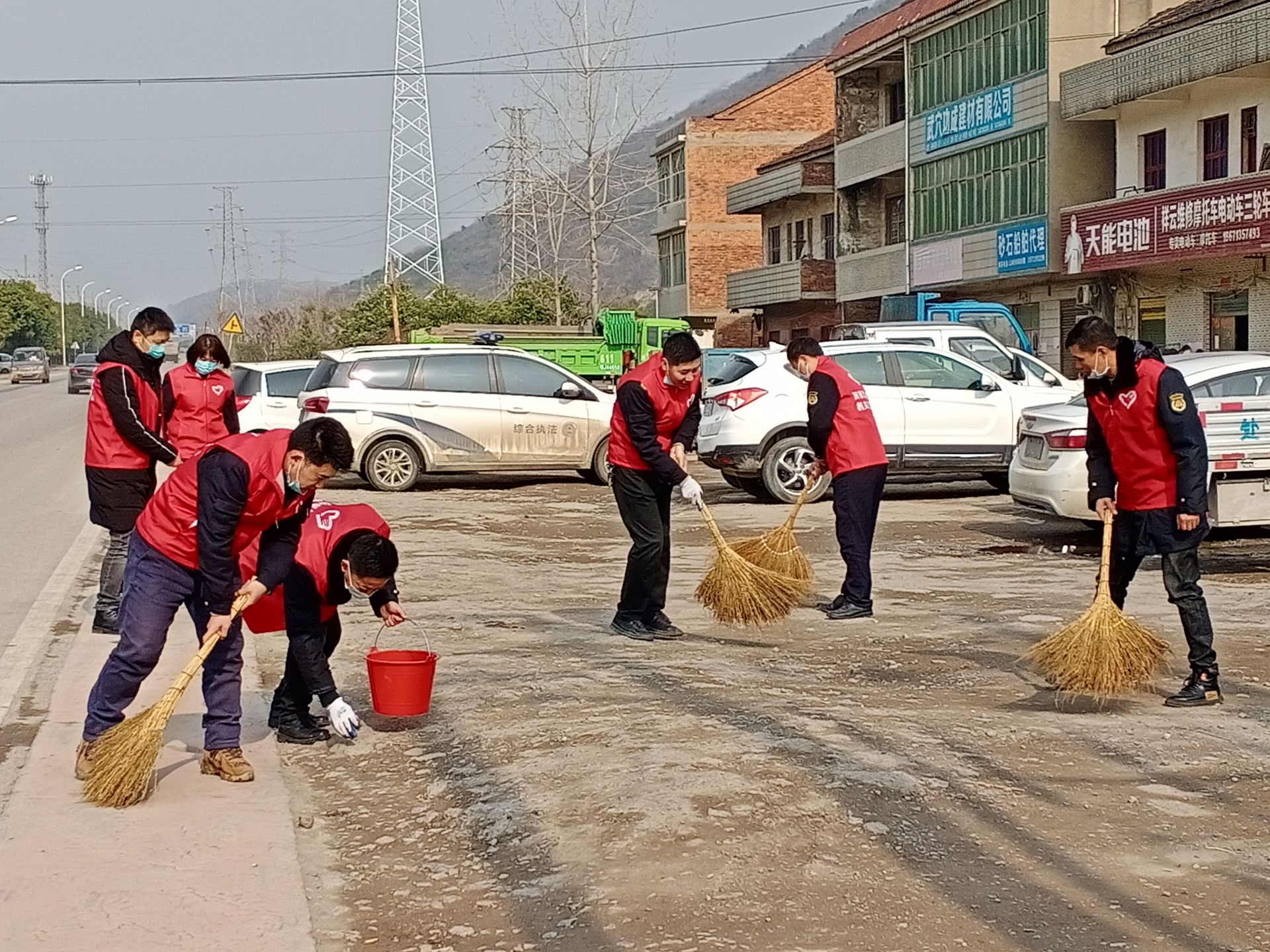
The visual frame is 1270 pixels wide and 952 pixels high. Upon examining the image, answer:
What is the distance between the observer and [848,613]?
9.73m

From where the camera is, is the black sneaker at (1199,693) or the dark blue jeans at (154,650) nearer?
the dark blue jeans at (154,650)

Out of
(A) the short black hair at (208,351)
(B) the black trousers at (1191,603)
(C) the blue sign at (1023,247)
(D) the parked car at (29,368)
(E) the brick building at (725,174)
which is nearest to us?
(B) the black trousers at (1191,603)

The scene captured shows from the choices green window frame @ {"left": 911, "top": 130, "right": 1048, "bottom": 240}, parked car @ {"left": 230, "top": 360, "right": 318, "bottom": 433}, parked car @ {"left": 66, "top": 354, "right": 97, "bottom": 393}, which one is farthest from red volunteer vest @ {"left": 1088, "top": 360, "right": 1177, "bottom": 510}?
→ parked car @ {"left": 66, "top": 354, "right": 97, "bottom": 393}

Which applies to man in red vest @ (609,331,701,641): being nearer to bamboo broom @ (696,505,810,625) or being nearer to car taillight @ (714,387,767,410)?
bamboo broom @ (696,505,810,625)

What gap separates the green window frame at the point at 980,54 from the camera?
109 ft

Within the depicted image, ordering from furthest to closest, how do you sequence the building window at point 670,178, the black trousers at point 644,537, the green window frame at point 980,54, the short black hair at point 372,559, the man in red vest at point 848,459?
the building window at point 670,178
the green window frame at point 980,54
the man in red vest at point 848,459
the black trousers at point 644,537
the short black hair at point 372,559

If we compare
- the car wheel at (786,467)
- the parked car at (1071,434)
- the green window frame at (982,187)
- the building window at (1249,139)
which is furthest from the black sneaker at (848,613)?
the green window frame at (982,187)

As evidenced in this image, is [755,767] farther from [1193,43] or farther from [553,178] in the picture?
[553,178]

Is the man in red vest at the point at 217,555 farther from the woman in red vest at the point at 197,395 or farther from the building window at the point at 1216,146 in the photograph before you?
the building window at the point at 1216,146

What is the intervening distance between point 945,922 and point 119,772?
117 inches

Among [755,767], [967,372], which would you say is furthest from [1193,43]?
[755,767]

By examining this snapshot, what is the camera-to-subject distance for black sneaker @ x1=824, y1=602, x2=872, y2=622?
9703 mm

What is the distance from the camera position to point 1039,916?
4.48m

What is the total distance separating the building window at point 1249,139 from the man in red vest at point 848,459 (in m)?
21.0
